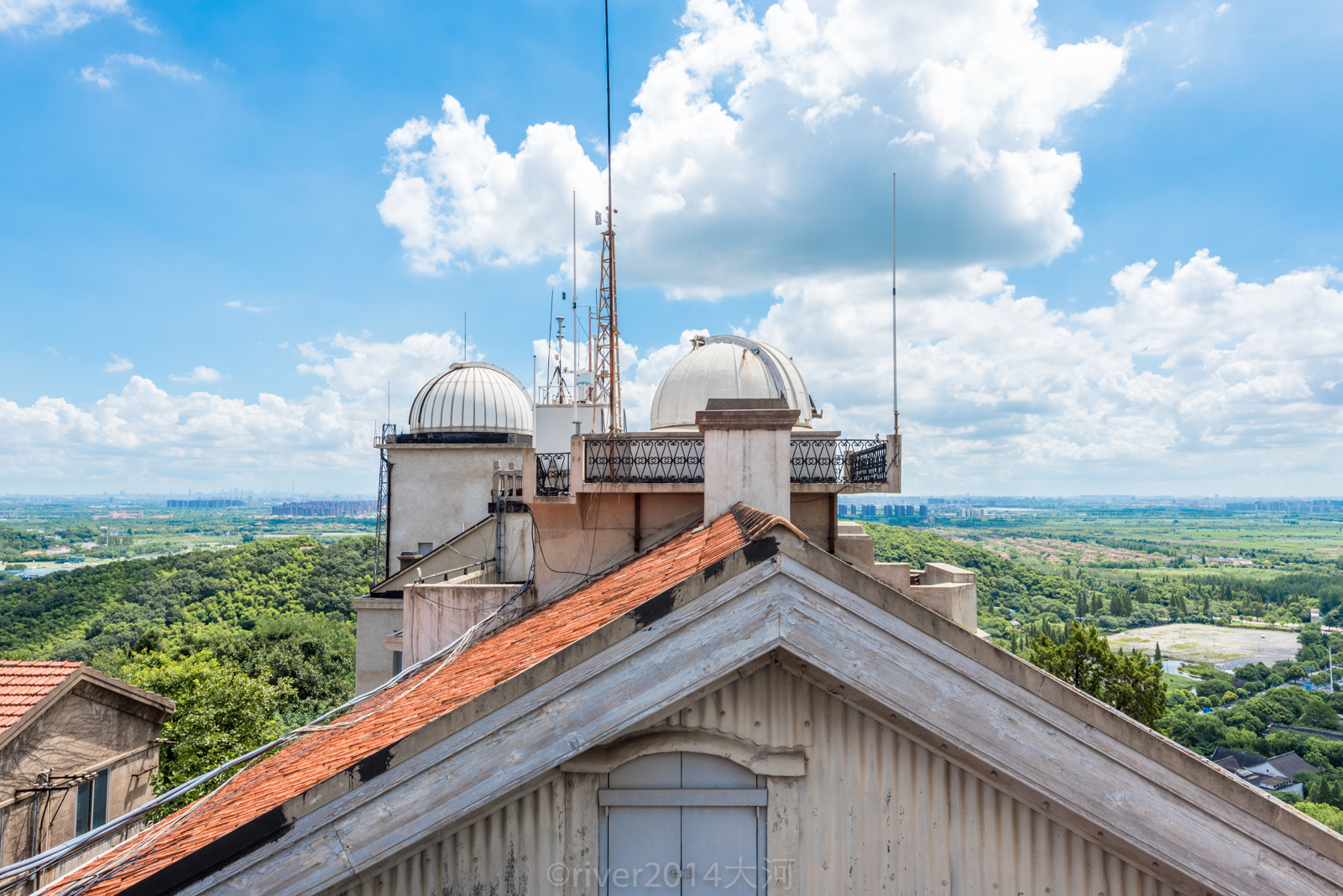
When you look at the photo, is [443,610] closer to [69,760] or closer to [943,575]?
[69,760]

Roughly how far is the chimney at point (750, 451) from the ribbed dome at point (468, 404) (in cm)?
2660

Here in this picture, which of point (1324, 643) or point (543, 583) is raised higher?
point (543, 583)

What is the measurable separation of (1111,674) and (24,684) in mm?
34456

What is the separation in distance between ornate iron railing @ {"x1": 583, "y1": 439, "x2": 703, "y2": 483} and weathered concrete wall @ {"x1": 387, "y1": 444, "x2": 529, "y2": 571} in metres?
20.0

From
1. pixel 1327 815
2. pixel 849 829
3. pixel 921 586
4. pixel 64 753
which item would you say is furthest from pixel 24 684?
pixel 1327 815

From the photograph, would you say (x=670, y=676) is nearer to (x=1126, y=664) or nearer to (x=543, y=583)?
(x=543, y=583)

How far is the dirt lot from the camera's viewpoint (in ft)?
373

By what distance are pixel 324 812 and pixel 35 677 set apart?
46.9 feet

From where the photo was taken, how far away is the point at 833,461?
530 inches

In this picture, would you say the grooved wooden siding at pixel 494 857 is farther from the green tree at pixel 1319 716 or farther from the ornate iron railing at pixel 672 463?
the green tree at pixel 1319 716

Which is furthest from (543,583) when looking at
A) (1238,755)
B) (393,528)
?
(1238,755)

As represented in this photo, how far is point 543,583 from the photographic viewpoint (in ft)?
34.9

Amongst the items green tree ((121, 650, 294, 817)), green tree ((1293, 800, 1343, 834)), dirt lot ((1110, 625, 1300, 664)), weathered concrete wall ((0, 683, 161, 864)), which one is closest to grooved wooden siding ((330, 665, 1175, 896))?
weathered concrete wall ((0, 683, 161, 864))

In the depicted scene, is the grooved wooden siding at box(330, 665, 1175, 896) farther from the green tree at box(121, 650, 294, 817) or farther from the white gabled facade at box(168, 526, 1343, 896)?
the green tree at box(121, 650, 294, 817)
